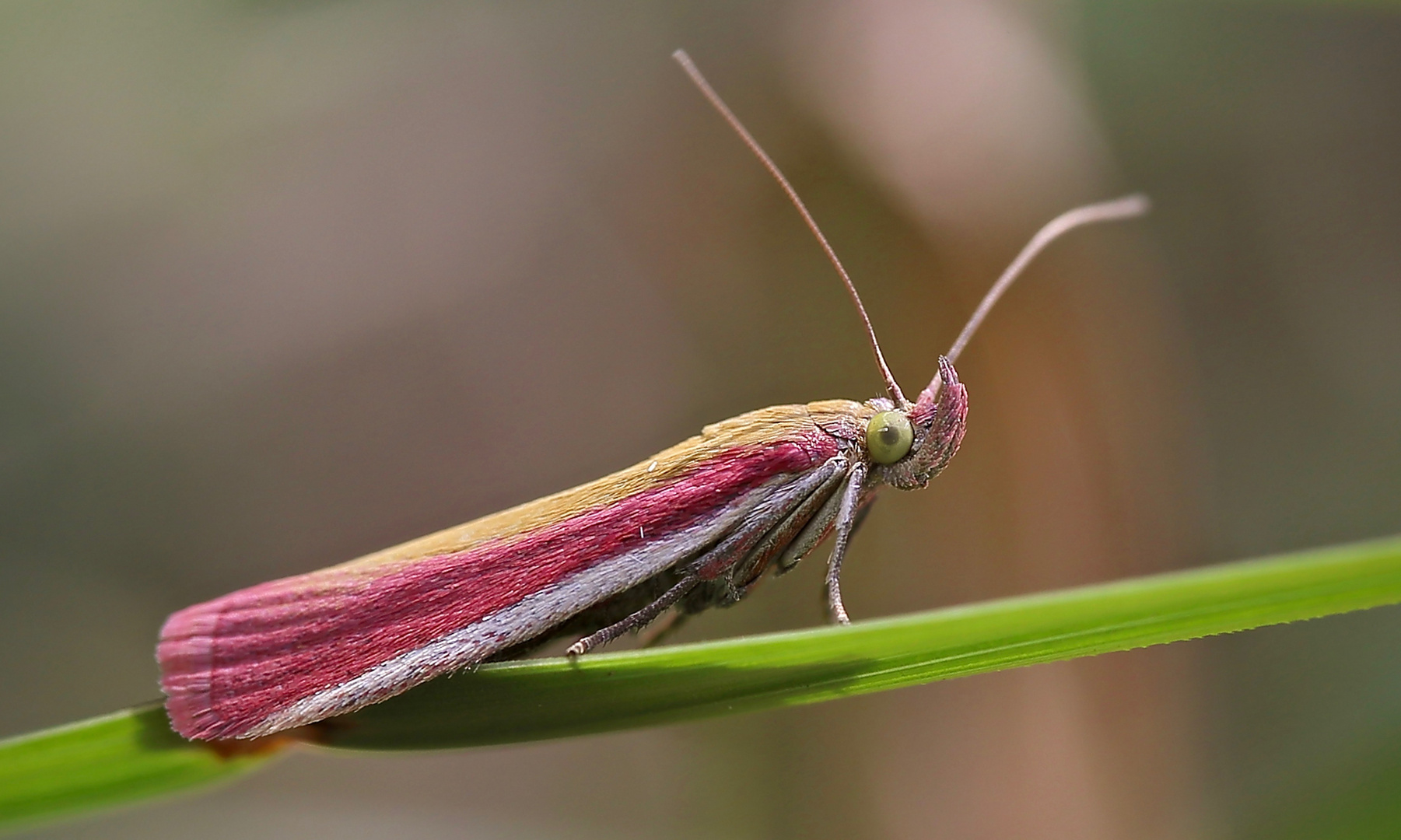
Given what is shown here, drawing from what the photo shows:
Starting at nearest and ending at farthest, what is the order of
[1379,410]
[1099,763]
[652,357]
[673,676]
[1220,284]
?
[673,676], [1099,763], [1379,410], [1220,284], [652,357]

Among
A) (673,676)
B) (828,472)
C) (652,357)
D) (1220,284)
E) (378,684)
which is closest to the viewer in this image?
(673,676)

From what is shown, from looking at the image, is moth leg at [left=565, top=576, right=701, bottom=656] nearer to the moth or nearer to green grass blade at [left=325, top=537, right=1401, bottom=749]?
the moth

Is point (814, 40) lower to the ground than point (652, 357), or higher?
higher

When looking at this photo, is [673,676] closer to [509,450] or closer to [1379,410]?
[509,450]

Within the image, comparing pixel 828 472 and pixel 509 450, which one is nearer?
pixel 828 472

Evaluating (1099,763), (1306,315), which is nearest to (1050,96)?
(1306,315)

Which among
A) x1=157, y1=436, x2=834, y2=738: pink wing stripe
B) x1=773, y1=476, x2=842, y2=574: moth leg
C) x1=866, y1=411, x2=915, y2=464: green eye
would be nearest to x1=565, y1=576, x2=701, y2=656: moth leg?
x1=157, y1=436, x2=834, y2=738: pink wing stripe

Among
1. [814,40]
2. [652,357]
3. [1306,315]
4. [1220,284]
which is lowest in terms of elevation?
[1306,315]
